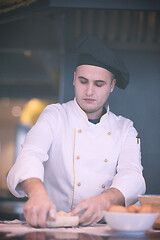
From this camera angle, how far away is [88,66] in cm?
239

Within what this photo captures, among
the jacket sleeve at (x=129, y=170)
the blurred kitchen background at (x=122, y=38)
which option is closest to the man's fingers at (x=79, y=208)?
the jacket sleeve at (x=129, y=170)

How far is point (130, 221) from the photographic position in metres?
1.43

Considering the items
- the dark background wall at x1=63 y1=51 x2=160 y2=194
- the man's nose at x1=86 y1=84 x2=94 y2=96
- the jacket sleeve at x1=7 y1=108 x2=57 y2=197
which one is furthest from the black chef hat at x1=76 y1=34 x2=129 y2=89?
the dark background wall at x1=63 y1=51 x2=160 y2=194

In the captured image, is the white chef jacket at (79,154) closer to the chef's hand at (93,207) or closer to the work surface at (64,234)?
the chef's hand at (93,207)

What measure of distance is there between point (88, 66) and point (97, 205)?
1.01 meters

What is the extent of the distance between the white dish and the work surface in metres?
0.03

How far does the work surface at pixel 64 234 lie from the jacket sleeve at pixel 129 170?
35 cm

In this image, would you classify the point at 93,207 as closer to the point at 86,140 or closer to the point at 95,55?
the point at 86,140

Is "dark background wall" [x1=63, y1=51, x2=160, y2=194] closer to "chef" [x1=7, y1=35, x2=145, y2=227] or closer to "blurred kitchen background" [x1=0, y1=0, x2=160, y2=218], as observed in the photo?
"blurred kitchen background" [x1=0, y1=0, x2=160, y2=218]

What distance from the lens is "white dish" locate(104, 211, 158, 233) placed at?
142cm

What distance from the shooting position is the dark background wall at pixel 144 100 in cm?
311

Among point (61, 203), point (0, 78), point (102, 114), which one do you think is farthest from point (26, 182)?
point (0, 78)

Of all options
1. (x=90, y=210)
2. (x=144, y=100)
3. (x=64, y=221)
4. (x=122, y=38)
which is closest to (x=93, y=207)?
(x=90, y=210)

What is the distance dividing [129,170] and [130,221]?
0.69m
